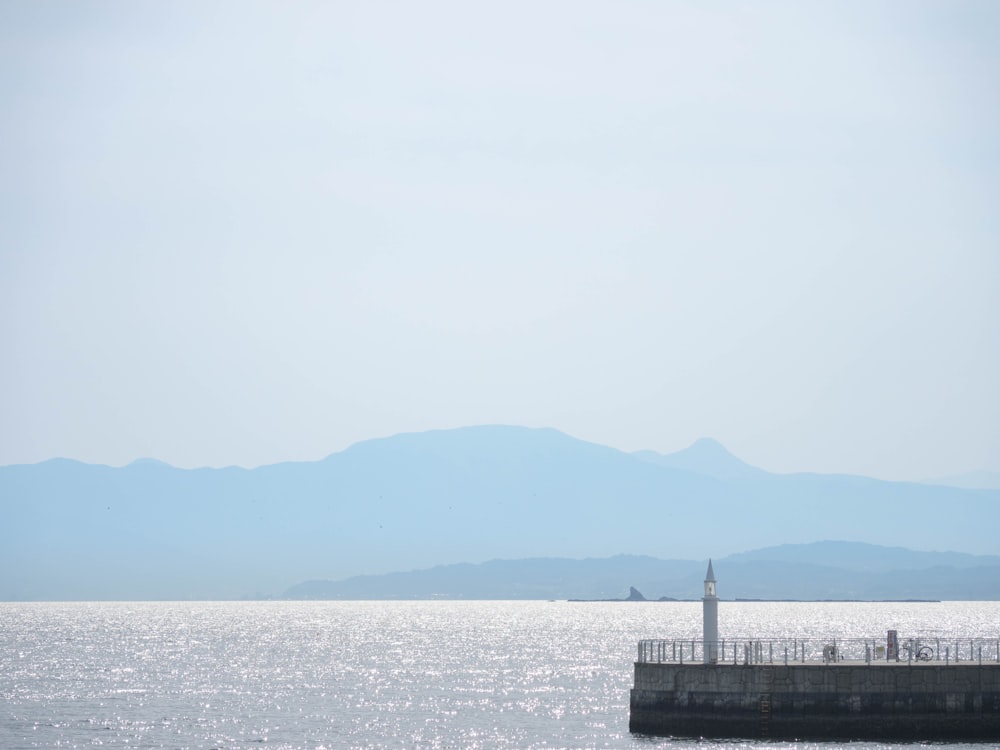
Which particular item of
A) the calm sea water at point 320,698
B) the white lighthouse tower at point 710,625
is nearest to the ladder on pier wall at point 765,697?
the calm sea water at point 320,698

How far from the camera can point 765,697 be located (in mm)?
58469

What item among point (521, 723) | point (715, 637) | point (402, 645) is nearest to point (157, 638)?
point (402, 645)

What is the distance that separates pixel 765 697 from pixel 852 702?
2992mm

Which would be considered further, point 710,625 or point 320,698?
point 320,698

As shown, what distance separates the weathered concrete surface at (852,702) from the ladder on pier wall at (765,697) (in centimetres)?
3

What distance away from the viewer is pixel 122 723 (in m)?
80.9

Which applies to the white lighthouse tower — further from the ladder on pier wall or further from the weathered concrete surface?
the ladder on pier wall

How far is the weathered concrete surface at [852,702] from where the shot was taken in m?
57.6

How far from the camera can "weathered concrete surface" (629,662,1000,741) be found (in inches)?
2266

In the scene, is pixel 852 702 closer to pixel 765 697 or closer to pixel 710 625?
pixel 765 697

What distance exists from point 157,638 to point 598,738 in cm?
13753

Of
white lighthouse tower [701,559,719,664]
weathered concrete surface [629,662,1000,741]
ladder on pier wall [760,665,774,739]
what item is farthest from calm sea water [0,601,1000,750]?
white lighthouse tower [701,559,719,664]

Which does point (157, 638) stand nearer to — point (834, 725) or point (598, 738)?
point (598, 738)

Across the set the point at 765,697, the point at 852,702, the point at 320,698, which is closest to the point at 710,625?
the point at 765,697
